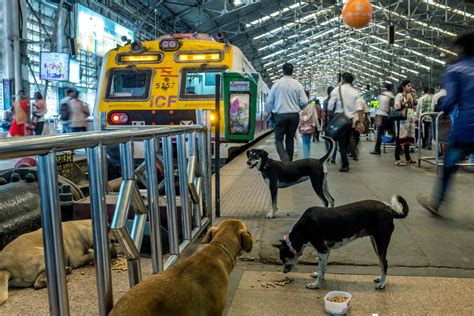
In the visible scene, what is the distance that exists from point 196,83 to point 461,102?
6169 mm

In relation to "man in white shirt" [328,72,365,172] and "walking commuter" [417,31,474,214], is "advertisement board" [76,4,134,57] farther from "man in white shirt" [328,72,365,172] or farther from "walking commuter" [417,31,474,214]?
"walking commuter" [417,31,474,214]

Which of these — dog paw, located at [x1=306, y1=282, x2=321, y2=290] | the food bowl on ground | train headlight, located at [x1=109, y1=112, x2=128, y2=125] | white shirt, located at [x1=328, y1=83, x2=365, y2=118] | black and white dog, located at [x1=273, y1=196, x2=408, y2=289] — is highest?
white shirt, located at [x1=328, y1=83, x2=365, y2=118]

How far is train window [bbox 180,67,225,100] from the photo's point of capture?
9.73 metres

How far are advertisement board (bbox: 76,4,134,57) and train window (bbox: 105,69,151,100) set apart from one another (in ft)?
27.0

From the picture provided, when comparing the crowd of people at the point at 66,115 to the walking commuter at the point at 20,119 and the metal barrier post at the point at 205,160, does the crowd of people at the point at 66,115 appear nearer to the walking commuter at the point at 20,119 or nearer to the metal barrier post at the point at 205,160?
the walking commuter at the point at 20,119

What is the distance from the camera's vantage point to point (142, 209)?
2.87 metres

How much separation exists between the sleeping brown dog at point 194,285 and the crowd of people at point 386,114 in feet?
8.25

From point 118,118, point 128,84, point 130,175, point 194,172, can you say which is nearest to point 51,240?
point 130,175

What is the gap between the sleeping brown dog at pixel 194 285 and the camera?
2178 mm

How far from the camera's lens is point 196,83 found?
976cm

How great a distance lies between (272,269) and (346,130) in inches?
233

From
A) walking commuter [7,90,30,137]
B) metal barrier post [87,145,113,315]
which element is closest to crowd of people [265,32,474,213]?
metal barrier post [87,145,113,315]

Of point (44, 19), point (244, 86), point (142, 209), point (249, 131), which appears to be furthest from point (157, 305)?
point (44, 19)

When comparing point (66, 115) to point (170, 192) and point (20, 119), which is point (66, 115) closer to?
point (20, 119)
